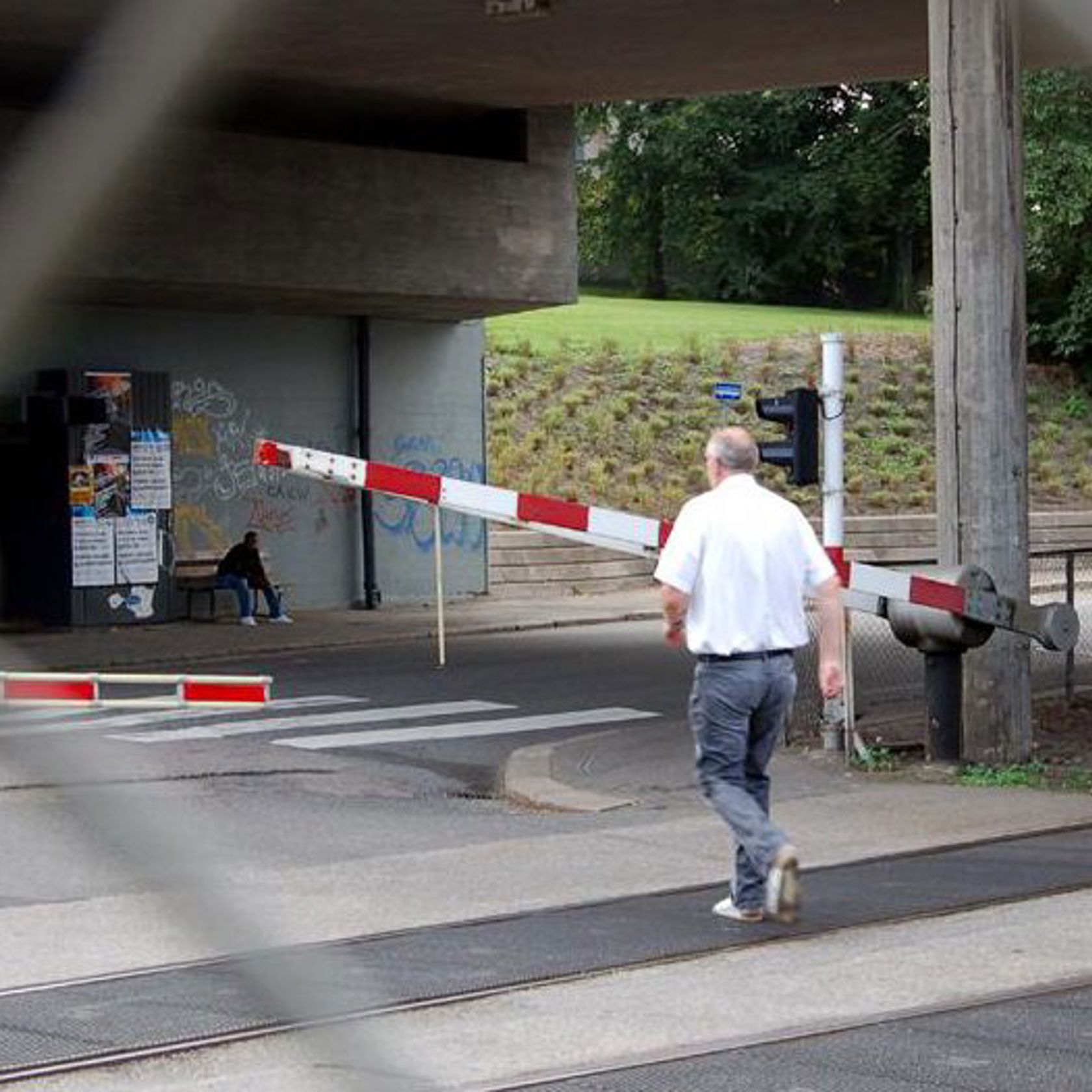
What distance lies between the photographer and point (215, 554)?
26.2m

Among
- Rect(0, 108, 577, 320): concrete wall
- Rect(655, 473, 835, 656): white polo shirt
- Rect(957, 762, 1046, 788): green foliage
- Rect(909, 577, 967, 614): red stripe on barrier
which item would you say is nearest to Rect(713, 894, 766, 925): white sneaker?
Rect(655, 473, 835, 656): white polo shirt

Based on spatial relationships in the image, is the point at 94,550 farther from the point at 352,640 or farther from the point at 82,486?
the point at 352,640

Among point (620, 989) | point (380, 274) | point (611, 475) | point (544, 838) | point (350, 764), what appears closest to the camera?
point (620, 989)

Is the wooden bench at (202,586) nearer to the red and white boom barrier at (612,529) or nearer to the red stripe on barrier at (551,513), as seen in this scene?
the red and white boom barrier at (612,529)

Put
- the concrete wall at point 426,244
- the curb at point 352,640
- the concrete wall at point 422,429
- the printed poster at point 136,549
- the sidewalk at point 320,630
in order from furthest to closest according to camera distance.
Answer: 1. the concrete wall at point 422,429
2. the printed poster at point 136,549
3. the concrete wall at point 426,244
4. the sidewalk at point 320,630
5. the curb at point 352,640

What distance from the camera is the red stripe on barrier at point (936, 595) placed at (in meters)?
12.0

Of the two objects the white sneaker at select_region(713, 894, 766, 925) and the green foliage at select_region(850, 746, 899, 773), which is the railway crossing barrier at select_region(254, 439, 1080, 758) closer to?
the green foliage at select_region(850, 746, 899, 773)

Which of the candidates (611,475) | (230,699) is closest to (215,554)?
(611,475)

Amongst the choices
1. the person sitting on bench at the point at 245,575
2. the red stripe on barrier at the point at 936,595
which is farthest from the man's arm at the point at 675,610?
the person sitting on bench at the point at 245,575

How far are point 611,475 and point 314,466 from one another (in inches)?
1021

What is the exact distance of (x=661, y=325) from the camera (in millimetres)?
44844

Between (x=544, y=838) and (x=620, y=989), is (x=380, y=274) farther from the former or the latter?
(x=620, y=989)

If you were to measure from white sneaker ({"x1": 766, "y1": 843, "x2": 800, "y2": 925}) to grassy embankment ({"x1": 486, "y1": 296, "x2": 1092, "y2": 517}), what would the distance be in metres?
24.3

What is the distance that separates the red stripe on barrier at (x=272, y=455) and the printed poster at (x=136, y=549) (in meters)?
17.9
